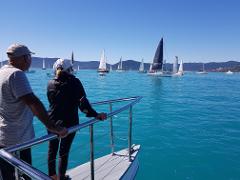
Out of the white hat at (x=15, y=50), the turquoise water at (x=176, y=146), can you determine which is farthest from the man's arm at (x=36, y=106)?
the turquoise water at (x=176, y=146)

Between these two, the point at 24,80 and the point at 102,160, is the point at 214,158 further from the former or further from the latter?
the point at 24,80

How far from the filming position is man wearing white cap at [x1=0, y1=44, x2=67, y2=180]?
194 cm

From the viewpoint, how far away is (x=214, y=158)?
22.6 ft

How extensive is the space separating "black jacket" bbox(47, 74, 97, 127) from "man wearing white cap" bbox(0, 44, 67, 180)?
607 mm

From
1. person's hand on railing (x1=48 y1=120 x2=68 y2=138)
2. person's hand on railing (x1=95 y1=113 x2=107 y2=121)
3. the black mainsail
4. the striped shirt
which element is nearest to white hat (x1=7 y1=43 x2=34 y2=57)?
the striped shirt

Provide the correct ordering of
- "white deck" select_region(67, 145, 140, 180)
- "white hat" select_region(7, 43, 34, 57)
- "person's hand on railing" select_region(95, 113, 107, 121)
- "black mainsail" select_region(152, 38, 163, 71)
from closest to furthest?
"white hat" select_region(7, 43, 34, 57), "person's hand on railing" select_region(95, 113, 107, 121), "white deck" select_region(67, 145, 140, 180), "black mainsail" select_region(152, 38, 163, 71)

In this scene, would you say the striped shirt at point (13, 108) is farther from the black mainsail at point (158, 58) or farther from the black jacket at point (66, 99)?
the black mainsail at point (158, 58)

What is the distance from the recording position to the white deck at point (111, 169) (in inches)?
139

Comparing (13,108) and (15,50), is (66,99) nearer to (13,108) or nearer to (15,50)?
(13,108)

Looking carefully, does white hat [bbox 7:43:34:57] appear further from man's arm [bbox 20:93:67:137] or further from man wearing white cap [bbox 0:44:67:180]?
man's arm [bbox 20:93:67:137]

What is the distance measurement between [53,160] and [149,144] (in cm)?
536

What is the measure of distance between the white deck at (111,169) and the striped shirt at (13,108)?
4.93ft

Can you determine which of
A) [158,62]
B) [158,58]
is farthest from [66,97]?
[158,62]

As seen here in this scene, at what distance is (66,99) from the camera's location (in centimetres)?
292
